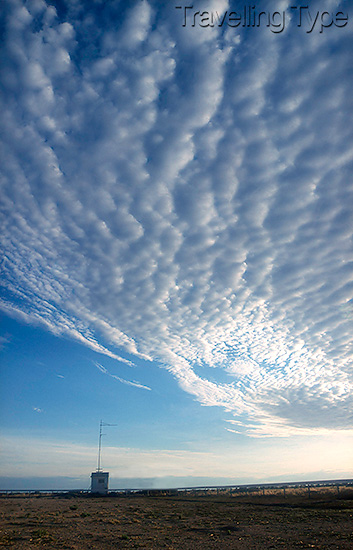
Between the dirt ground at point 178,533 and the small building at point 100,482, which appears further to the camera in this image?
the small building at point 100,482

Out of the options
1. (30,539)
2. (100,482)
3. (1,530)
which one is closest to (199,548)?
(30,539)

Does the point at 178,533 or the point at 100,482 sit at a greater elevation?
the point at 100,482

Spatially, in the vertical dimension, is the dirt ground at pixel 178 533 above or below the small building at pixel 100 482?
below

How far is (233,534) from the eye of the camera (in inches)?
920

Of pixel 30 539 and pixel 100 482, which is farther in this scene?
pixel 100 482

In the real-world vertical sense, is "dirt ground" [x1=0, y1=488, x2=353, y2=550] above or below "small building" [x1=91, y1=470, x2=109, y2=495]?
below

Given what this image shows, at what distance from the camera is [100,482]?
82938 mm

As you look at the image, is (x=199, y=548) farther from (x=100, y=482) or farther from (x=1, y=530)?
(x=100, y=482)

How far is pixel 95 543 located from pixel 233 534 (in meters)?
8.84

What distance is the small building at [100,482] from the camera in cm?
8206

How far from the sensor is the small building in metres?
82.1

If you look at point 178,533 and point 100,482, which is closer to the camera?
point 178,533

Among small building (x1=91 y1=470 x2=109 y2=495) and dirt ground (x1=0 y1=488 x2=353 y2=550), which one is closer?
dirt ground (x1=0 y1=488 x2=353 y2=550)

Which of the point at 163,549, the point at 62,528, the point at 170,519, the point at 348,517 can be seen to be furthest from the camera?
the point at 170,519
